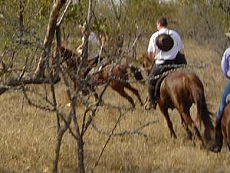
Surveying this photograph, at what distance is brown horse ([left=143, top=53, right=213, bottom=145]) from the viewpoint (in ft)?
32.9

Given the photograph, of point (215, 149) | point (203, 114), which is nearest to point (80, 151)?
point (215, 149)

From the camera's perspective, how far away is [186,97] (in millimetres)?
10562

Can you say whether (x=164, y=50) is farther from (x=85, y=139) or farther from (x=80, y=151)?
(x=80, y=151)

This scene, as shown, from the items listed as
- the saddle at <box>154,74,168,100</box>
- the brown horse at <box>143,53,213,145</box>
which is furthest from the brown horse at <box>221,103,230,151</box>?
the saddle at <box>154,74,168,100</box>

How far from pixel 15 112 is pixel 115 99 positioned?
4000 millimetres

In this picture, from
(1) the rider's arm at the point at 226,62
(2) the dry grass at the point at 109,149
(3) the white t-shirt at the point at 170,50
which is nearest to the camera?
(2) the dry grass at the point at 109,149

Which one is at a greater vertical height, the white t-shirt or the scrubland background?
the white t-shirt

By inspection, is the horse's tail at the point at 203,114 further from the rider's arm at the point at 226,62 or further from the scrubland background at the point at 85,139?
the rider's arm at the point at 226,62

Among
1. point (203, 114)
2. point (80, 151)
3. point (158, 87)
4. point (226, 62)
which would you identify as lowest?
point (80, 151)

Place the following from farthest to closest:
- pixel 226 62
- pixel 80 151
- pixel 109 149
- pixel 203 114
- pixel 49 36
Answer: pixel 203 114 < pixel 109 149 < pixel 226 62 < pixel 49 36 < pixel 80 151

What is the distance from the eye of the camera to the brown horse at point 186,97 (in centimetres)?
1004

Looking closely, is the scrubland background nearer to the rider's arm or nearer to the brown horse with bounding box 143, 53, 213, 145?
Answer: the rider's arm

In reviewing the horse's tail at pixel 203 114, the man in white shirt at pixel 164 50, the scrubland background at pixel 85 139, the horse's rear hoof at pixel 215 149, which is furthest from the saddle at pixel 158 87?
the horse's rear hoof at pixel 215 149

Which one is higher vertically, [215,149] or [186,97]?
[186,97]
